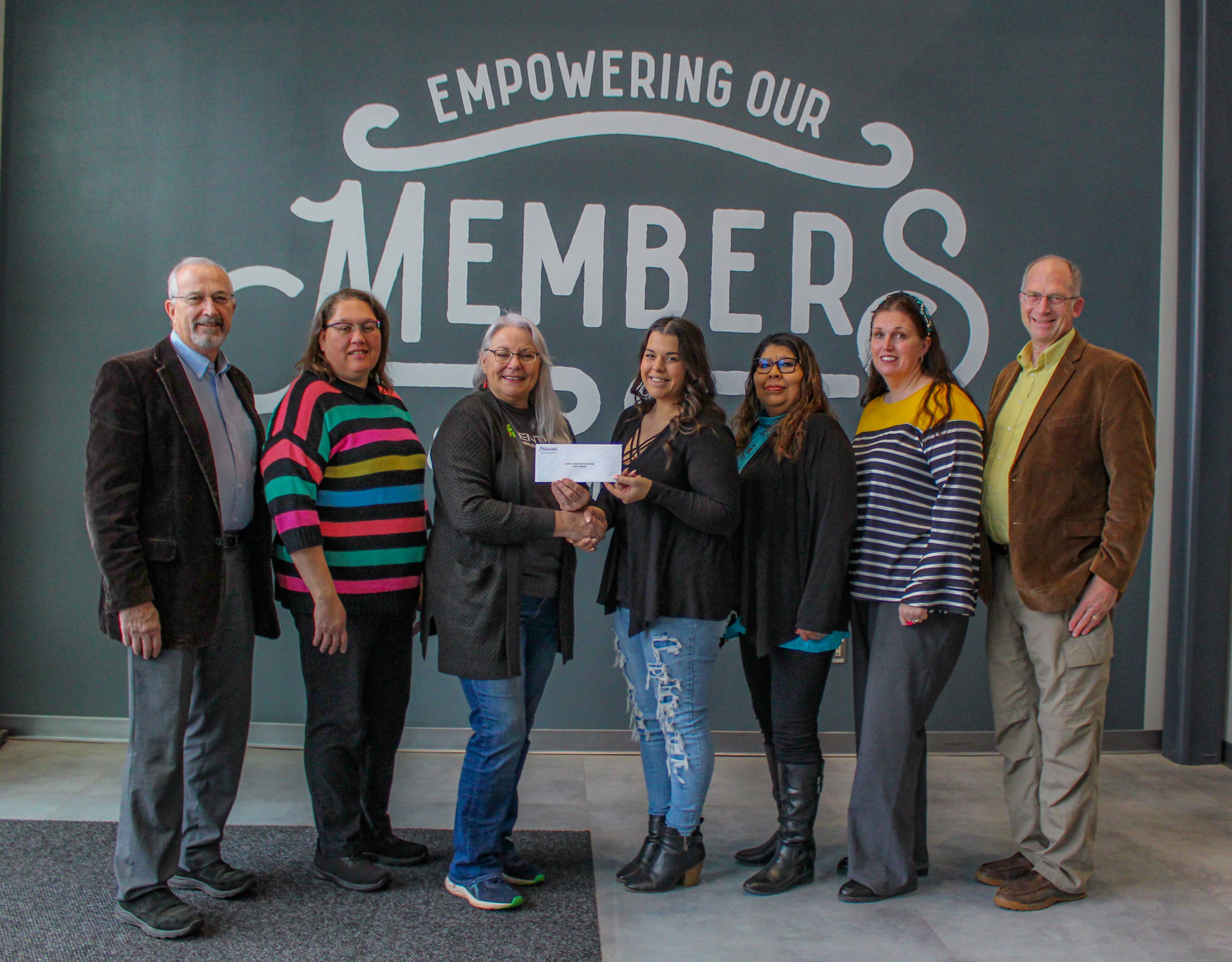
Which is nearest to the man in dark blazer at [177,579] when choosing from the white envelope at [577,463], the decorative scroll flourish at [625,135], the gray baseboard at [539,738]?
the white envelope at [577,463]

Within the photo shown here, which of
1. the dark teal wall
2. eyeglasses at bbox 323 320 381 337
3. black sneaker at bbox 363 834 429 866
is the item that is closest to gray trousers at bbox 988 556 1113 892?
the dark teal wall

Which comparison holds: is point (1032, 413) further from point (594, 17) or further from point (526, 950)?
point (594, 17)

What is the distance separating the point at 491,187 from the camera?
394cm

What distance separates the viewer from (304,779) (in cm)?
365

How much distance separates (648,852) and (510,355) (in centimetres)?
143

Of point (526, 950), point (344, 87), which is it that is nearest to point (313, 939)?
point (526, 950)

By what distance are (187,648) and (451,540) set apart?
0.70 meters

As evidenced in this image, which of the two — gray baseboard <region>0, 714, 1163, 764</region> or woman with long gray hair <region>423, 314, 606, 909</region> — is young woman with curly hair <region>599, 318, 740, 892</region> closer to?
woman with long gray hair <region>423, 314, 606, 909</region>

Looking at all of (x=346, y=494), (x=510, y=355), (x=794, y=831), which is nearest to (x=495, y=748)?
(x=346, y=494)

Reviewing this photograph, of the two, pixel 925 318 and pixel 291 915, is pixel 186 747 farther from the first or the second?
pixel 925 318

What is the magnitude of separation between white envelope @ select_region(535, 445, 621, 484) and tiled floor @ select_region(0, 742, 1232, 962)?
3.74ft

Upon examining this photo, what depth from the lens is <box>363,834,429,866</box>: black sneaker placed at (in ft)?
9.20

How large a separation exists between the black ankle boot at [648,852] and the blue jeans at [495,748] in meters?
0.36

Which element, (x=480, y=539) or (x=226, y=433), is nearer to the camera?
(x=480, y=539)
